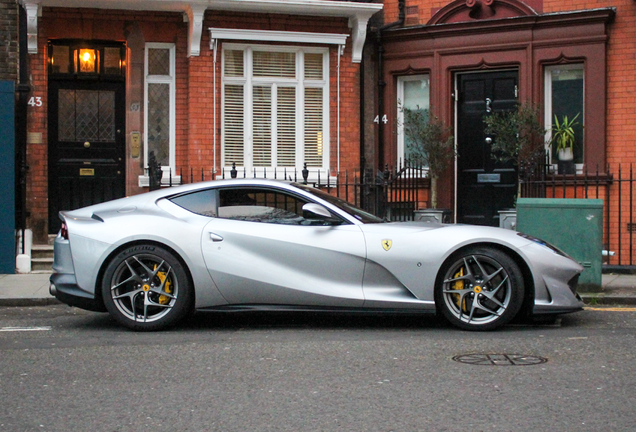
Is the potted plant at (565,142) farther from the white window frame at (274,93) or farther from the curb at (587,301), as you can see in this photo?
the curb at (587,301)

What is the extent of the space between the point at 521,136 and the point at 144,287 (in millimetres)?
7688

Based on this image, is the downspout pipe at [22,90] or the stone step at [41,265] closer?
the stone step at [41,265]

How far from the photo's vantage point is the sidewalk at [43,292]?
8.90 meters

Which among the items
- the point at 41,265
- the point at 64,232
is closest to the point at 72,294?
the point at 64,232

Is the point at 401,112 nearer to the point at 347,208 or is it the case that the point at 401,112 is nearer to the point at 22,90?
the point at 22,90

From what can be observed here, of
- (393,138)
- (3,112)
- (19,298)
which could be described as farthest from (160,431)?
(393,138)

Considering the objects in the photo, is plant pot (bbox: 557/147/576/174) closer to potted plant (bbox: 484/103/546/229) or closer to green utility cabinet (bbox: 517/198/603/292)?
potted plant (bbox: 484/103/546/229)

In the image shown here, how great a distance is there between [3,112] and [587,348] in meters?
8.51

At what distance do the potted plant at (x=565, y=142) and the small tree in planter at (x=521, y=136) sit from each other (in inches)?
9.2

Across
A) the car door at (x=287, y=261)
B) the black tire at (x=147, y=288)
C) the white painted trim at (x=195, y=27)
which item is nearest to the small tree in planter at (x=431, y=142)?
the white painted trim at (x=195, y=27)

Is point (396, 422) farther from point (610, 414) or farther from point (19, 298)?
point (19, 298)

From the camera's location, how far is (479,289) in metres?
6.93

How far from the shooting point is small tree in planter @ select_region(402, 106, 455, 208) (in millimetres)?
13438

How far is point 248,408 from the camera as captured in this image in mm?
4711
